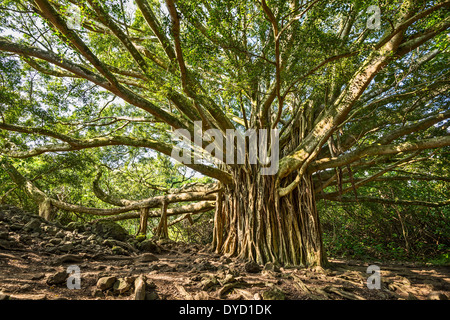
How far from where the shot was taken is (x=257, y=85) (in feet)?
15.9

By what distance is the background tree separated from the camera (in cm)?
323

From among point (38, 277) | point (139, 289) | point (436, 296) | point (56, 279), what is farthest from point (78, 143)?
point (436, 296)

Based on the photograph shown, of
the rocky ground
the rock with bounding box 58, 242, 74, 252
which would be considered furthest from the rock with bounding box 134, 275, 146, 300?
the rock with bounding box 58, 242, 74, 252

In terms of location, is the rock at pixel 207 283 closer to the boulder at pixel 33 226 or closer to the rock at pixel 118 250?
the rock at pixel 118 250

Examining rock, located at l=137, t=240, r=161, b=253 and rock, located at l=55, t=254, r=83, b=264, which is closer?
rock, located at l=55, t=254, r=83, b=264

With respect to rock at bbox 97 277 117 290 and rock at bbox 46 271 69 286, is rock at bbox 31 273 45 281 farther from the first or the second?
rock at bbox 97 277 117 290

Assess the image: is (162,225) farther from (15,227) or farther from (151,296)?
(151,296)

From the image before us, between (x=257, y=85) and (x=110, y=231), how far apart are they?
4.24 metres

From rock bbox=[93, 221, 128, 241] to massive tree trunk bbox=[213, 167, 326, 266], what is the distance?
2.10 metres

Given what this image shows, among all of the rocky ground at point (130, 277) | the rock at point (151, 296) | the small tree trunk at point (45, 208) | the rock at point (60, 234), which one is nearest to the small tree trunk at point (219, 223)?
the rocky ground at point (130, 277)

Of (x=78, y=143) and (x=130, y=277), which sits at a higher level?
(x=78, y=143)

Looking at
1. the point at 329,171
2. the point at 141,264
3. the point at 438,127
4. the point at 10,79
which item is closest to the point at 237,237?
the point at 141,264

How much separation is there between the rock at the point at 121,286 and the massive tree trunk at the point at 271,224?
254cm
